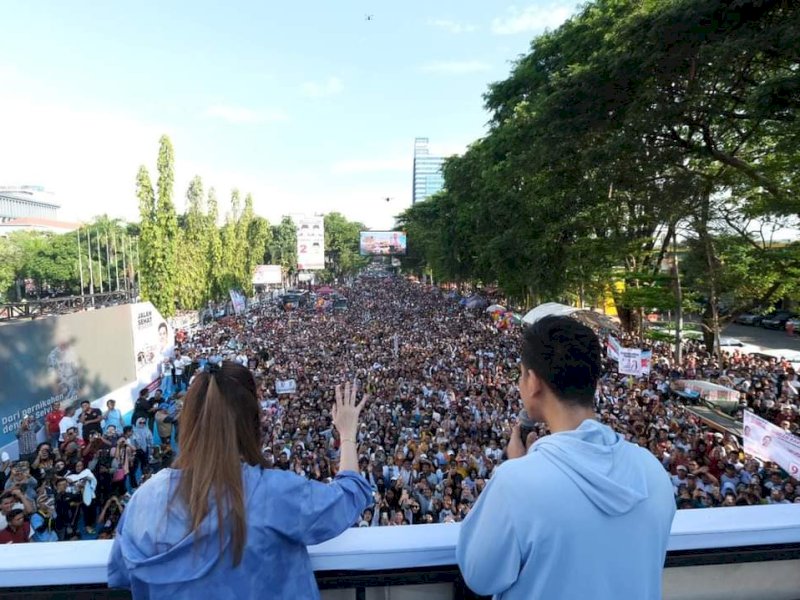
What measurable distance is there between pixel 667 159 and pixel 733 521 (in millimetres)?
12532

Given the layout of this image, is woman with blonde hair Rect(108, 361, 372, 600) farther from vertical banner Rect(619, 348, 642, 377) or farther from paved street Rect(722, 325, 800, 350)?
paved street Rect(722, 325, 800, 350)

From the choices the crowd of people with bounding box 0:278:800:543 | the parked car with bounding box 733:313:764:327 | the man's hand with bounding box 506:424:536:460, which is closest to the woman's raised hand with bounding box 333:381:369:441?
the crowd of people with bounding box 0:278:800:543

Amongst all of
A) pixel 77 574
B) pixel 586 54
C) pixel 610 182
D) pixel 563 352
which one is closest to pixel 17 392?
pixel 77 574

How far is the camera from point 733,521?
5.00ft

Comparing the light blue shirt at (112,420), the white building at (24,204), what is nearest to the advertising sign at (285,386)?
the light blue shirt at (112,420)

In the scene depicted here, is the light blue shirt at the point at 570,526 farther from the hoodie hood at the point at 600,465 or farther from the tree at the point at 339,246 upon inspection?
the tree at the point at 339,246

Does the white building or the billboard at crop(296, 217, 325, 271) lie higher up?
the white building

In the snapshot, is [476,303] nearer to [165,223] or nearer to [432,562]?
[165,223]

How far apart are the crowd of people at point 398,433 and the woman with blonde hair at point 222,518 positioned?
83mm

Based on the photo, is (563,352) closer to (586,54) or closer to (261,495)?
(261,495)

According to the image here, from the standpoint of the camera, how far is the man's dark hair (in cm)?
129

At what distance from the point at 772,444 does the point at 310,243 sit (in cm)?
6306

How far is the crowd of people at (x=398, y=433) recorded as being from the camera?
646 centimetres

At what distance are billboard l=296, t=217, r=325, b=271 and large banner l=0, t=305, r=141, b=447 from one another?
170 feet
